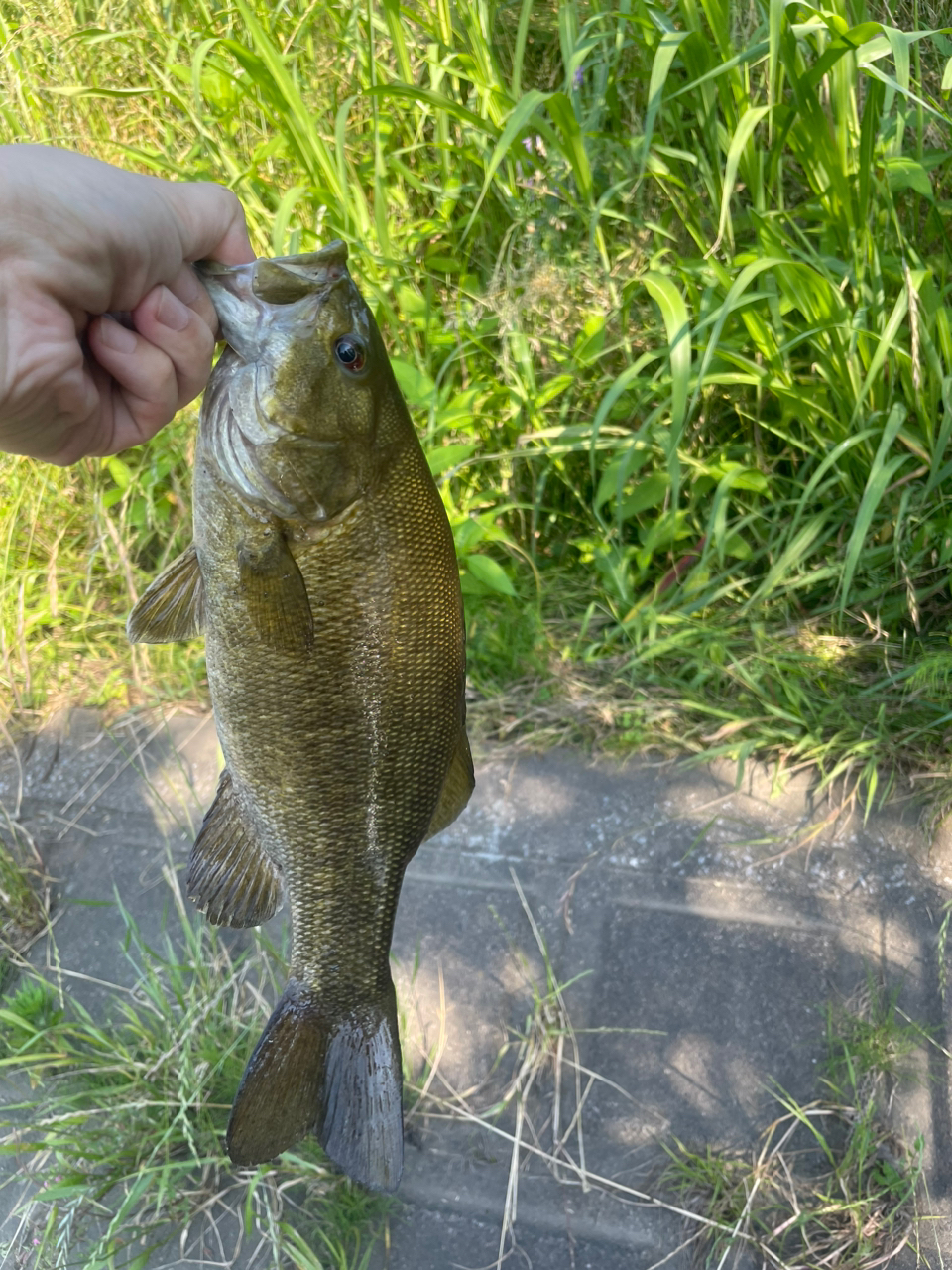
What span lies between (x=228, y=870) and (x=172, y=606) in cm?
40

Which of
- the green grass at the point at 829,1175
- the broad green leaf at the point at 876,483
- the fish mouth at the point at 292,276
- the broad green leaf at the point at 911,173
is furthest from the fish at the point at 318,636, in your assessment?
the broad green leaf at the point at 911,173

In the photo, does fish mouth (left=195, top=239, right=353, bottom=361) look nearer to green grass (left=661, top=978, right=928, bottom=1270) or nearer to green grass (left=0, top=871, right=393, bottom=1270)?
green grass (left=0, top=871, right=393, bottom=1270)

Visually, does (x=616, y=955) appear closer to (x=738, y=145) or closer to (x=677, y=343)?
(x=677, y=343)

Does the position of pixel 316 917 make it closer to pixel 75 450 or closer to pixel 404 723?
pixel 404 723

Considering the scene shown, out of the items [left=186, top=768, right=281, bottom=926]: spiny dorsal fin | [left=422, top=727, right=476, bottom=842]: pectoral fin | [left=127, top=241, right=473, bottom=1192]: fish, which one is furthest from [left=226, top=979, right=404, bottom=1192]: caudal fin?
[left=422, top=727, right=476, bottom=842]: pectoral fin

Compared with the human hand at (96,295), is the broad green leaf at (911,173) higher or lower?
lower

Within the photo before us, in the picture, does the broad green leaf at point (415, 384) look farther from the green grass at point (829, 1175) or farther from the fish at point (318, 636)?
the green grass at point (829, 1175)

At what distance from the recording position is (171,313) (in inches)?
51.4

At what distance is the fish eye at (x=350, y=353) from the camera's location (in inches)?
48.1

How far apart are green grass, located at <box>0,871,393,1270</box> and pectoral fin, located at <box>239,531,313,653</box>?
1.16 meters

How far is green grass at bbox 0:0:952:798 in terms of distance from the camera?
220 centimetres

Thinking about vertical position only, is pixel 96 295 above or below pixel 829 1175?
above

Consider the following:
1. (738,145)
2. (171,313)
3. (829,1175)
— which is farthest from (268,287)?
(829,1175)

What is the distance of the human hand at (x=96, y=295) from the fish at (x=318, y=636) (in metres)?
0.09
